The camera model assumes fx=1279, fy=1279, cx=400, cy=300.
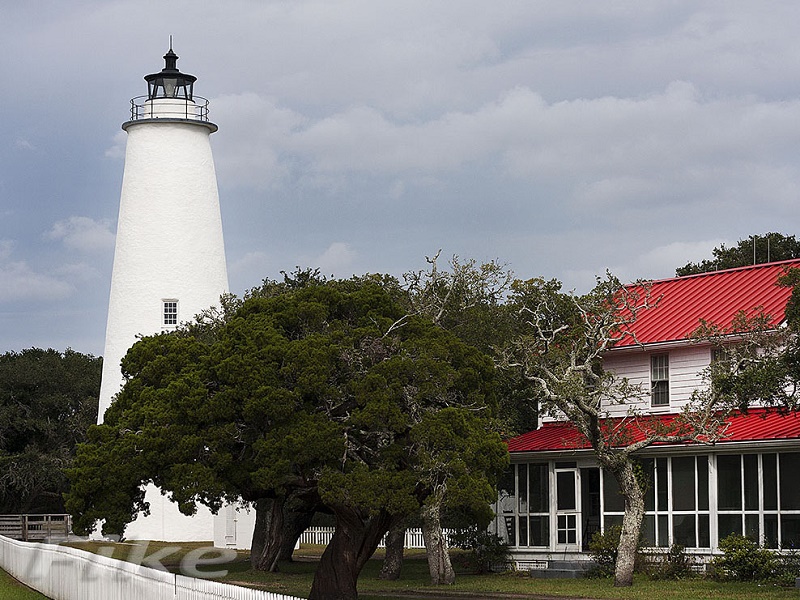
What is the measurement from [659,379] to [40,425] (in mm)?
29585

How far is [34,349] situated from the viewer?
59156 millimetres

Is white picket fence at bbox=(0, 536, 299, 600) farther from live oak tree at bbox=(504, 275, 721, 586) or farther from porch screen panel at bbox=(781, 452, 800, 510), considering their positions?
porch screen panel at bbox=(781, 452, 800, 510)

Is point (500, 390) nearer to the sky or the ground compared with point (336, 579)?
nearer to the sky

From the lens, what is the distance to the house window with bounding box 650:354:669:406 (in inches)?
1284

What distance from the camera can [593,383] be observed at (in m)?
30.2

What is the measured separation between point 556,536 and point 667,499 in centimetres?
331

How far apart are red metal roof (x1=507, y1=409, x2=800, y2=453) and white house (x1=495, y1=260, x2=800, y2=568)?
1.5 inches

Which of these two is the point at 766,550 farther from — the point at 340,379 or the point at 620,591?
the point at 340,379

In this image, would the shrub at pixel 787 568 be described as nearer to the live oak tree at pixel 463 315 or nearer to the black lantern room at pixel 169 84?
the live oak tree at pixel 463 315

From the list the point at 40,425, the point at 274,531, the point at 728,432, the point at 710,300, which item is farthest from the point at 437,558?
the point at 40,425

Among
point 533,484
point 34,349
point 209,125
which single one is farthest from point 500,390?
point 34,349

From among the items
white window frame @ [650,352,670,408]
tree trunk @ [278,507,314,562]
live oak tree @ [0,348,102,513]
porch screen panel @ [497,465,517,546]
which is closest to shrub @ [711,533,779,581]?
white window frame @ [650,352,670,408]

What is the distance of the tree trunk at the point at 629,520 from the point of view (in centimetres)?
2678

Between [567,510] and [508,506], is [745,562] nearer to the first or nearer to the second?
[567,510]
